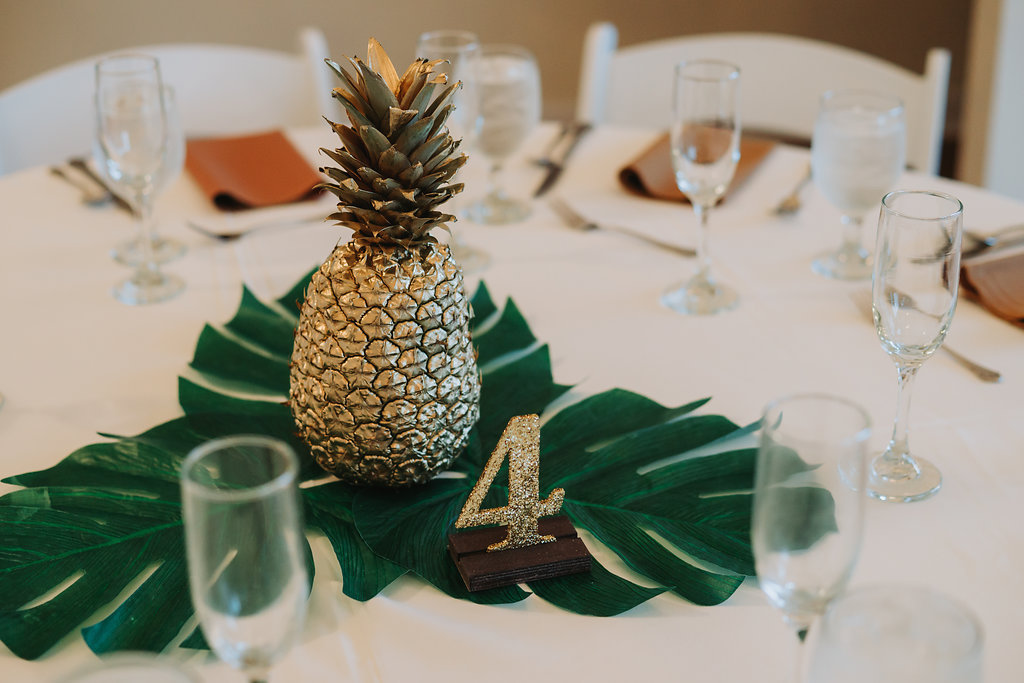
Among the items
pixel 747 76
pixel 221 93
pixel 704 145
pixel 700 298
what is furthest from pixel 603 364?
pixel 221 93

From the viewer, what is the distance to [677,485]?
935mm

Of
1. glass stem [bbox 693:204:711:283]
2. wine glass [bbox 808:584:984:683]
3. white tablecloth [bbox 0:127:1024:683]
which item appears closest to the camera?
wine glass [bbox 808:584:984:683]

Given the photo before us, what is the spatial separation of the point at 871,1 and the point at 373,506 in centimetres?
355

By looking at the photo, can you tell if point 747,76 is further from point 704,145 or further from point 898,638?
point 898,638

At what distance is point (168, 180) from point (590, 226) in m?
0.62

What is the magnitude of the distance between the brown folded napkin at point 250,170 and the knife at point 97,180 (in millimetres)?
123

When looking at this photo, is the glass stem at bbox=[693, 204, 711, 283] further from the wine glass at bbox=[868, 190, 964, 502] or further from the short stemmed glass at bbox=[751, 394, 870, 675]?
the short stemmed glass at bbox=[751, 394, 870, 675]

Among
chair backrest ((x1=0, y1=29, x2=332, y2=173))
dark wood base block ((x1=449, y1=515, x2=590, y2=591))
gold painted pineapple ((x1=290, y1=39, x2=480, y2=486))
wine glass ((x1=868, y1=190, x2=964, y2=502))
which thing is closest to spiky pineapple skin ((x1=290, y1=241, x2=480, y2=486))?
gold painted pineapple ((x1=290, y1=39, x2=480, y2=486))

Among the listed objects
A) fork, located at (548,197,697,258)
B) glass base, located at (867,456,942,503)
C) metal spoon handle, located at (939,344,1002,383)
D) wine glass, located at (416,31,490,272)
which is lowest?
glass base, located at (867,456,942,503)

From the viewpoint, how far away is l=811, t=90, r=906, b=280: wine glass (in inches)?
52.1

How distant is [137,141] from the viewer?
1342 mm

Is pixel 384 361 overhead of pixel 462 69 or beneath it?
beneath

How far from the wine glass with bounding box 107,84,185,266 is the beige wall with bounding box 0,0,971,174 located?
228 cm

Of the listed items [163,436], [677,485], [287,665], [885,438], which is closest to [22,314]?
[163,436]
